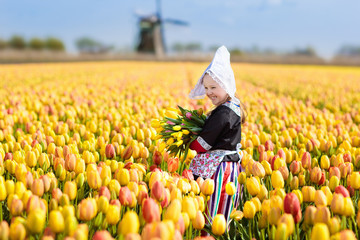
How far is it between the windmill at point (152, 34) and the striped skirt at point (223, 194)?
4879cm

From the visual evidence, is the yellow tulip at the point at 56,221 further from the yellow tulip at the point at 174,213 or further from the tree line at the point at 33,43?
the tree line at the point at 33,43

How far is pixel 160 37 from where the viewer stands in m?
51.6

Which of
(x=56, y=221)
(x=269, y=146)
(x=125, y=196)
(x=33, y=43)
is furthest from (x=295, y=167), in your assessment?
(x=33, y=43)

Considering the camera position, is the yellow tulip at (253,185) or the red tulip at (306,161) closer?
the yellow tulip at (253,185)

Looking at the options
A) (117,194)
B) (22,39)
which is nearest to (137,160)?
(117,194)

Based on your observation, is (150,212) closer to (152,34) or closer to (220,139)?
(220,139)

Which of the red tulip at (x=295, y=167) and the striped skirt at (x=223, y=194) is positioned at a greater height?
the red tulip at (x=295, y=167)

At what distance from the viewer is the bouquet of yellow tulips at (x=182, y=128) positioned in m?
2.65

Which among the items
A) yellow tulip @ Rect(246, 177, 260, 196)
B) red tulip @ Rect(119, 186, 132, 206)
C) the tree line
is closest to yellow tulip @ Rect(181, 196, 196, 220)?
red tulip @ Rect(119, 186, 132, 206)

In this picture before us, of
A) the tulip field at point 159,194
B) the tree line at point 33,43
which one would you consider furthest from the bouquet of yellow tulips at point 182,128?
the tree line at point 33,43

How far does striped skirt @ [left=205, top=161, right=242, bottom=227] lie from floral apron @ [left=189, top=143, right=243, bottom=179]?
0.04m

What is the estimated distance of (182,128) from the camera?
2684mm

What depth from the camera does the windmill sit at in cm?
5024

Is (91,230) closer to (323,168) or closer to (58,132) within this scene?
(323,168)
